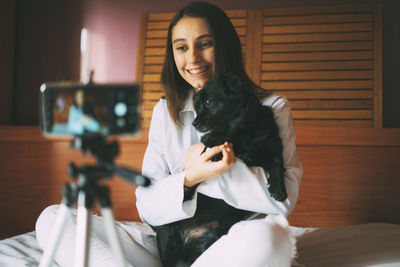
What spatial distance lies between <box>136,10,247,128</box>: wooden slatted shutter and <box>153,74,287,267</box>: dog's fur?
1.31m

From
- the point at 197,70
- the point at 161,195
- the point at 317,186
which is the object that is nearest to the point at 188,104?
the point at 197,70

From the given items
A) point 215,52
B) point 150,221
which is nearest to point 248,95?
point 215,52

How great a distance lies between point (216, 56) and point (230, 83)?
0.49 feet

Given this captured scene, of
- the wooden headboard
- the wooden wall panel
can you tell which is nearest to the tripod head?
the wooden headboard

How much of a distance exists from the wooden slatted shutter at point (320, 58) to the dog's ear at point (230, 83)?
123 centimetres

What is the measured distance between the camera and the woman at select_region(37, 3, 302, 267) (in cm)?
91

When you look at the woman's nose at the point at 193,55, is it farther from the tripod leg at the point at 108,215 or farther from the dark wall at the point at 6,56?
the dark wall at the point at 6,56

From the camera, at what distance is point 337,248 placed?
143cm

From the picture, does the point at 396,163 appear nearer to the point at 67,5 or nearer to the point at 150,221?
the point at 150,221

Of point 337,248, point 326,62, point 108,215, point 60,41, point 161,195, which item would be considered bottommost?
point 337,248

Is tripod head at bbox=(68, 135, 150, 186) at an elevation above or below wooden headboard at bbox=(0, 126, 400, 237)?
above

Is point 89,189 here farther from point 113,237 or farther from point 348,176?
point 348,176

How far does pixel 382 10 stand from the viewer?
7.48ft

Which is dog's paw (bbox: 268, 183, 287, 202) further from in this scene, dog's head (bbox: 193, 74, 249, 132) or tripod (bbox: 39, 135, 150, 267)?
tripod (bbox: 39, 135, 150, 267)
